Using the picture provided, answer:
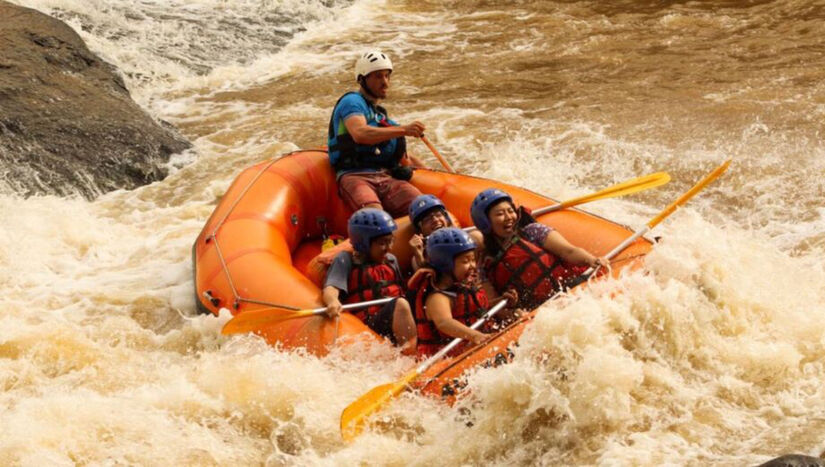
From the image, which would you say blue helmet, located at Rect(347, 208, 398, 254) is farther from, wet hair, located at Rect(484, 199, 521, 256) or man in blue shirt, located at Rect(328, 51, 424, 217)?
man in blue shirt, located at Rect(328, 51, 424, 217)

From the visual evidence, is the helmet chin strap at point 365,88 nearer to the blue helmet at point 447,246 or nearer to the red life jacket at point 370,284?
the red life jacket at point 370,284

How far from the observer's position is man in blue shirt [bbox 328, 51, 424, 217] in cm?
593

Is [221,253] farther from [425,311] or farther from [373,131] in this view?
[425,311]

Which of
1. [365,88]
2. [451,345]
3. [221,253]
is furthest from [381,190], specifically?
[451,345]

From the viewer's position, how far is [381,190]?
19.9ft

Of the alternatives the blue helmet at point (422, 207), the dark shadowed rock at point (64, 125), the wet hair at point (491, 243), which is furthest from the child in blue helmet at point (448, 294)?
the dark shadowed rock at point (64, 125)

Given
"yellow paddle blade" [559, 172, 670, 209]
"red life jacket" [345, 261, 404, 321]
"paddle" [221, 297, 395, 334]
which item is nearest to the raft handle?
"paddle" [221, 297, 395, 334]

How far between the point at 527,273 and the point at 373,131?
1448 millimetres

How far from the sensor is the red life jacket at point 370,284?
197 inches

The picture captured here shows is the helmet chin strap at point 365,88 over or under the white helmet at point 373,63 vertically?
under

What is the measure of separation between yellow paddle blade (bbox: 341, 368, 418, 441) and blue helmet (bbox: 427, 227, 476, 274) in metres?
0.58

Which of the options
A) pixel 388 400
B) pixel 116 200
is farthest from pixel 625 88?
pixel 388 400

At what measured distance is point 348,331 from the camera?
4750 millimetres

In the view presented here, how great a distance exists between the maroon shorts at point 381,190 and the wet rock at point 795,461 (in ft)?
9.41
